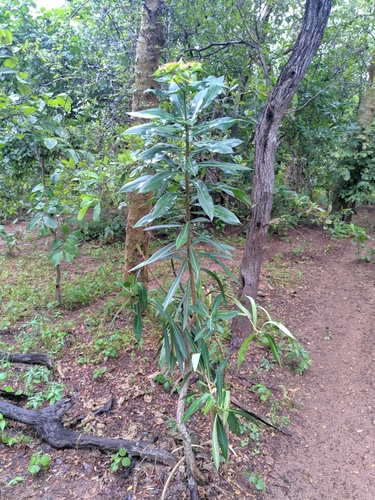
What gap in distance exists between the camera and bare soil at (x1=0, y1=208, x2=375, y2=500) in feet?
5.45

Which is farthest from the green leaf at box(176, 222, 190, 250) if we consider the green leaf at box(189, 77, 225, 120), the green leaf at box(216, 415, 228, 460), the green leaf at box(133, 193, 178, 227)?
the green leaf at box(216, 415, 228, 460)

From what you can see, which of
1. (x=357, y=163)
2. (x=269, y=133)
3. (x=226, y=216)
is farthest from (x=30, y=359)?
(x=357, y=163)

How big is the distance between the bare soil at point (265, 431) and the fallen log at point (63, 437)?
0.05 metres

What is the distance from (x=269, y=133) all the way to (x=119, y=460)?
7.37ft

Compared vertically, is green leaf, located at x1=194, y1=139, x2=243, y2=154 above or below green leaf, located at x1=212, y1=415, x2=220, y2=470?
above

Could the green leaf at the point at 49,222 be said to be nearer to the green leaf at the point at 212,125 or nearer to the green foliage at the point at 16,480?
the green foliage at the point at 16,480

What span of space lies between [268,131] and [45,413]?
2.37 meters

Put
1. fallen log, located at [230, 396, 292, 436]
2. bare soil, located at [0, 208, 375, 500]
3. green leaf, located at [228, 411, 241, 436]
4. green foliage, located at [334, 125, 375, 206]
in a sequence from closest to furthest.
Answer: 1. green leaf, located at [228, 411, 241, 436]
2. bare soil, located at [0, 208, 375, 500]
3. fallen log, located at [230, 396, 292, 436]
4. green foliage, located at [334, 125, 375, 206]

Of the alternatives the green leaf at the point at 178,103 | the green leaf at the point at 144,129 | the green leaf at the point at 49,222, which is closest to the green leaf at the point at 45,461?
the green leaf at the point at 49,222

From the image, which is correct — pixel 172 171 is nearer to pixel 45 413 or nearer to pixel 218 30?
pixel 45 413

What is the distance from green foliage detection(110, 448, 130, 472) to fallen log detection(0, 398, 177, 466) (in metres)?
0.02

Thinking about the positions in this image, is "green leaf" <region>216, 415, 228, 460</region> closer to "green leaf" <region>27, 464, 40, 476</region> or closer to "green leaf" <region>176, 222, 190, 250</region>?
"green leaf" <region>176, 222, 190, 250</region>

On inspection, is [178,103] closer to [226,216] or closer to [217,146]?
[217,146]

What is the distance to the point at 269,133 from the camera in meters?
2.36
